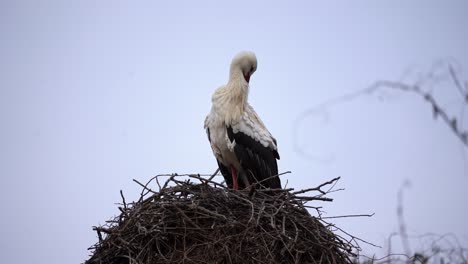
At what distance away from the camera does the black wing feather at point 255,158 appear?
5.11 meters

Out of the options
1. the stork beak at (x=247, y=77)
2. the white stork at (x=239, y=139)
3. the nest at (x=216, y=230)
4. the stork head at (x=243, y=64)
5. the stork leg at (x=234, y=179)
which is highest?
the stork head at (x=243, y=64)

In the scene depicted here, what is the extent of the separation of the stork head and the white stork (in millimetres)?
37

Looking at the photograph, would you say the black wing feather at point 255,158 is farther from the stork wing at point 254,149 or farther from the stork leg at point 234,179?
the stork leg at point 234,179

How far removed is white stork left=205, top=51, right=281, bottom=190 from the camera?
5137 mm

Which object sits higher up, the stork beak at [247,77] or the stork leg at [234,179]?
the stork beak at [247,77]

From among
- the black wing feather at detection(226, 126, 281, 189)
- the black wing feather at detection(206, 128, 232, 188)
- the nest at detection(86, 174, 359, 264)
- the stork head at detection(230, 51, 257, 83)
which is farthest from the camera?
the stork head at detection(230, 51, 257, 83)

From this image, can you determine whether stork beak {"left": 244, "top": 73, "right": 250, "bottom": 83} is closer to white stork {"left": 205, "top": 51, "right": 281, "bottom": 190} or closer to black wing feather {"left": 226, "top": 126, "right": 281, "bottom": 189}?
white stork {"left": 205, "top": 51, "right": 281, "bottom": 190}

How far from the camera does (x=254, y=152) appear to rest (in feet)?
17.1

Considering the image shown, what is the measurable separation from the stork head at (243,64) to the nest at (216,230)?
1820mm

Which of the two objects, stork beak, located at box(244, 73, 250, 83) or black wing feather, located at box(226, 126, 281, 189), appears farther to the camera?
stork beak, located at box(244, 73, 250, 83)

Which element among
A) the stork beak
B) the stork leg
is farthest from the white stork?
the stork beak

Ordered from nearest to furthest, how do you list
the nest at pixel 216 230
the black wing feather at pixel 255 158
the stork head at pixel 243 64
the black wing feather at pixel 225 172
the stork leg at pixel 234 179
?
1. the nest at pixel 216 230
2. the black wing feather at pixel 255 158
3. the stork leg at pixel 234 179
4. the black wing feather at pixel 225 172
5. the stork head at pixel 243 64

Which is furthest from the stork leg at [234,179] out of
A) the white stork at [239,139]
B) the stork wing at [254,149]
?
the stork wing at [254,149]

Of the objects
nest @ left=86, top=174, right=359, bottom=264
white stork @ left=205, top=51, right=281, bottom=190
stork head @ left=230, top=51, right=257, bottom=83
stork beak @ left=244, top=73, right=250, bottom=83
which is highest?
stork head @ left=230, top=51, right=257, bottom=83
